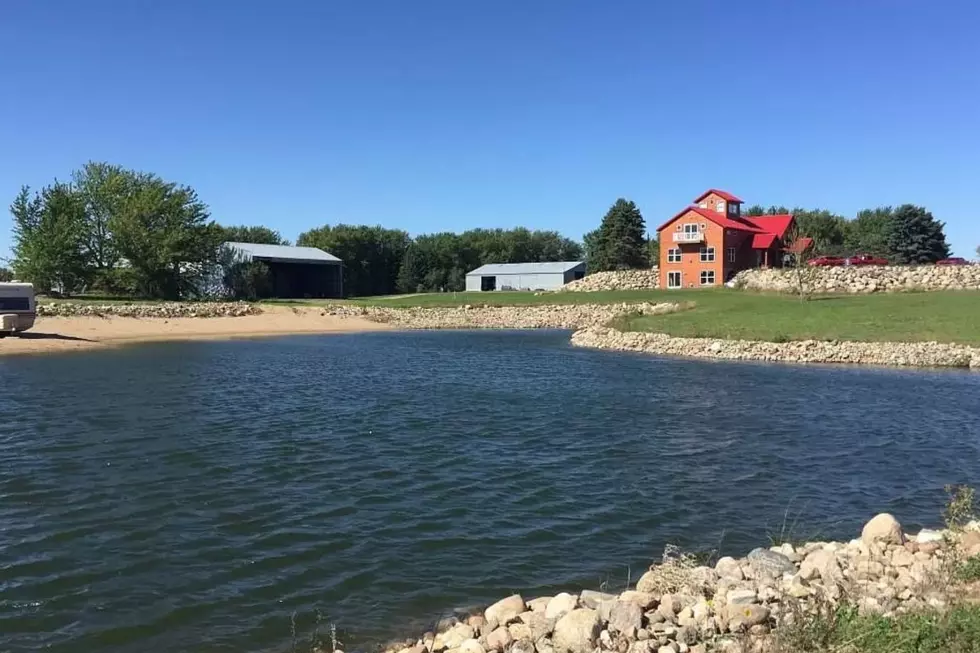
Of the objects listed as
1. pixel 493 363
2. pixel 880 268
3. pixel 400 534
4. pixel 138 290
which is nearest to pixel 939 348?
pixel 493 363

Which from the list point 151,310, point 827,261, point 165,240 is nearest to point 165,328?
point 151,310

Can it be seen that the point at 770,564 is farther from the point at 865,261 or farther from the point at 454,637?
the point at 865,261

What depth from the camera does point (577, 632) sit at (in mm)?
6238

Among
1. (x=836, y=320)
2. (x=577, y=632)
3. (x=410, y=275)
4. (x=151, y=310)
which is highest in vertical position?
(x=410, y=275)

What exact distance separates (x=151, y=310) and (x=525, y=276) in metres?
50.6

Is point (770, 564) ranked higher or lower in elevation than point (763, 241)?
lower

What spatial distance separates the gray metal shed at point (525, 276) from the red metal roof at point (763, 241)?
1029 inches

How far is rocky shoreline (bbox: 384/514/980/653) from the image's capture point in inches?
240

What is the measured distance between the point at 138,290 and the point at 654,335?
46.9 metres

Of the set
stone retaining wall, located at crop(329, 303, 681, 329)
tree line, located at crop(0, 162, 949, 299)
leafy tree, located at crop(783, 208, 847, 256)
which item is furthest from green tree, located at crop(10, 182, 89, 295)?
leafy tree, located at crop(783, 208, 847, 256)

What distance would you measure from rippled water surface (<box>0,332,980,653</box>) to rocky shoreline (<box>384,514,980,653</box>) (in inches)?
35.7

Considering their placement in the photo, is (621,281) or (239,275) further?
(621,281)

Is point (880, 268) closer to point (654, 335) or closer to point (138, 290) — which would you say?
point (654, 335)

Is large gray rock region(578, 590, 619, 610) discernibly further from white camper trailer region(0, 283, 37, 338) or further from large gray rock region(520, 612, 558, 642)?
white camper trailer region(0, 283, 37, 338)
